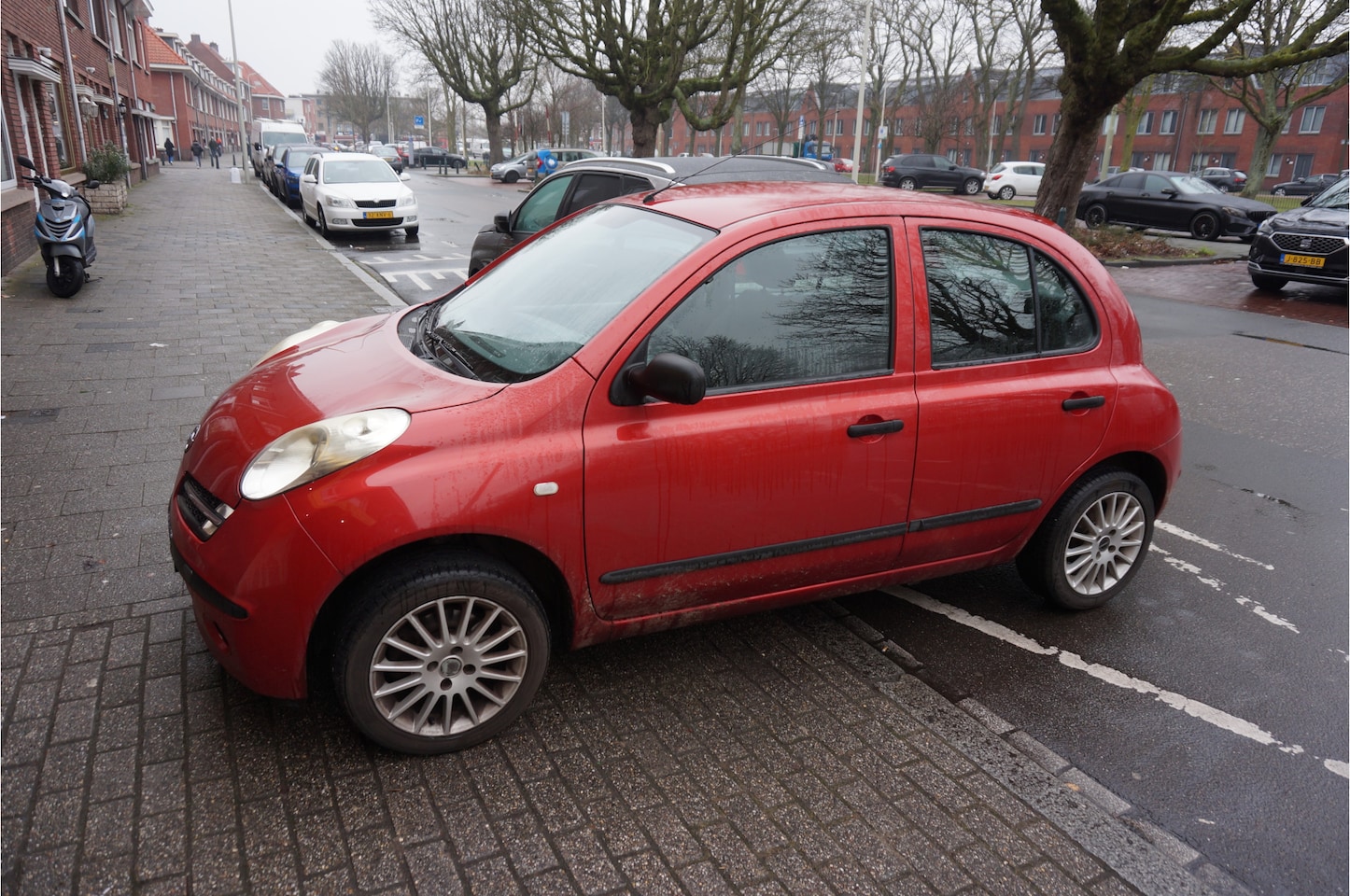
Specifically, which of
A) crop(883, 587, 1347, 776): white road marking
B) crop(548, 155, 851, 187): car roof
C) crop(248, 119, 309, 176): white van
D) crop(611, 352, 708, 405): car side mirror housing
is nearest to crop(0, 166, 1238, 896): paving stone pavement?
crop(883, 587, 1347, 776): white road marking

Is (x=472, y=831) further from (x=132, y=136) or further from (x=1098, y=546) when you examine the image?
(x=132, y=136)

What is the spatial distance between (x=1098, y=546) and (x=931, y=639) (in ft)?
2.80

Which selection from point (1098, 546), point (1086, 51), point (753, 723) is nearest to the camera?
point (753, 723)

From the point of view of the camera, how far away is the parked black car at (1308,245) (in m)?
13.4

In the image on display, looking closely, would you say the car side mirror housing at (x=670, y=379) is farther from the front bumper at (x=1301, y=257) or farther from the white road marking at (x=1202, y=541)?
the front bumper at (x=1301, y=257)

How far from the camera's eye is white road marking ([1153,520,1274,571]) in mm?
4693

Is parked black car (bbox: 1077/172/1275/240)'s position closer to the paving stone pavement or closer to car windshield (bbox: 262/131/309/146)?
the paving stone pavement

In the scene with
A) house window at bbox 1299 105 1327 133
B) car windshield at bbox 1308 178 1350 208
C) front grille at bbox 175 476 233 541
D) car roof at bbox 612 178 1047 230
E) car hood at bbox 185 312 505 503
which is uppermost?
house window at bbox 1299 105 1327 133

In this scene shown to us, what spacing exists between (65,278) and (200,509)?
9.45 m

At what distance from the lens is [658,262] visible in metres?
3.13

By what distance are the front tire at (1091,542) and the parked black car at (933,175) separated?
119 feet

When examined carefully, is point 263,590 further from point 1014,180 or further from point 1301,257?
point 1014,180

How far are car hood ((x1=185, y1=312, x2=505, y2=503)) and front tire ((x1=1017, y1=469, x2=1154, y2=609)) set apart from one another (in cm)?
240

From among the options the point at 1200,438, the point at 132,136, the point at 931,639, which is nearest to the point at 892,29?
the point at 132,136
